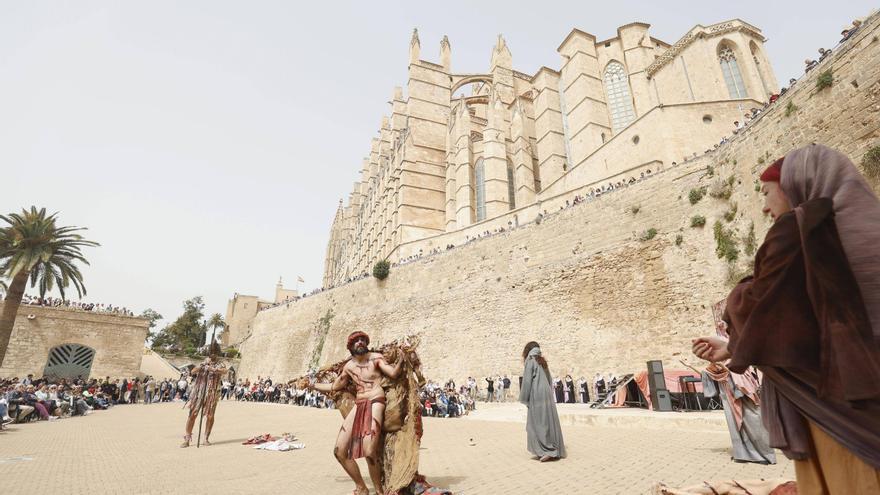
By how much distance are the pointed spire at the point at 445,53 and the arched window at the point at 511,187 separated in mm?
15739

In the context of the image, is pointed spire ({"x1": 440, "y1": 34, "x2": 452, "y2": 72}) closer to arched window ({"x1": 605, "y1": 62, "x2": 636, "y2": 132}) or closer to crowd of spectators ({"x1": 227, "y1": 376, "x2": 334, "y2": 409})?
arched window ({"x1": 605, "y1": 62, "x2": 636, "y2": 132})

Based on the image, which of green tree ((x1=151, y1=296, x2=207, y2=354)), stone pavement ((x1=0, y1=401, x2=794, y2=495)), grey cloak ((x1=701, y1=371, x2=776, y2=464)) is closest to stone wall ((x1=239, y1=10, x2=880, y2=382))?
stone pavement ((x1=0, y1=401, x2=794, y2=495))

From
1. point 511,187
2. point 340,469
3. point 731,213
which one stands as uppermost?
point 511,187

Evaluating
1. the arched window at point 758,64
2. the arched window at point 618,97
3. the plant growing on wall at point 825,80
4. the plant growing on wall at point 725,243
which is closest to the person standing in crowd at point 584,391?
the plant growing on wall at point 725,243

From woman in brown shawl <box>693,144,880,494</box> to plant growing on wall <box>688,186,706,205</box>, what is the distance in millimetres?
14304

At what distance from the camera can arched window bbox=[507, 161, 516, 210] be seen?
2892 cm

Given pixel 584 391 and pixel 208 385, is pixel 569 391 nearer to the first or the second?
pixel 584 391

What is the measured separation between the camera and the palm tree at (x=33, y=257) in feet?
58.1

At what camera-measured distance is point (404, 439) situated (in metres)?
3.96

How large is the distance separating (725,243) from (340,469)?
12581mm

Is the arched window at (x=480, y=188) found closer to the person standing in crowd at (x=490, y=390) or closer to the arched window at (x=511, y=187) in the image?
the arched window at (x=511, y=187)

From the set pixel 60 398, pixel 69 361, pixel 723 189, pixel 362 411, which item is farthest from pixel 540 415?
pixel 69 361

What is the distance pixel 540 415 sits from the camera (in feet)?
17.5

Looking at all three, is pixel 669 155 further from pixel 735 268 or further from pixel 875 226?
pixel 875 226
